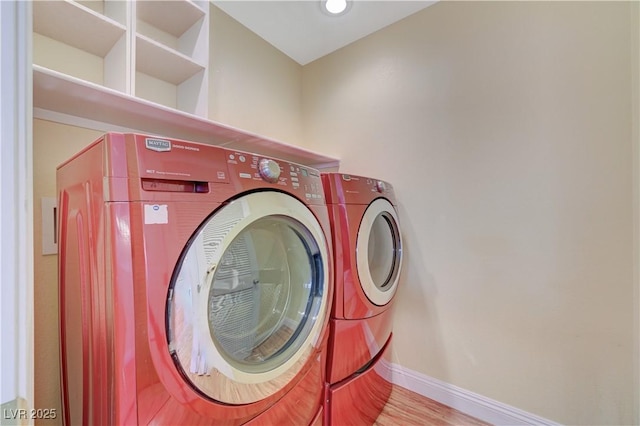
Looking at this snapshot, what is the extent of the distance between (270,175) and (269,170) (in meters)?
0.01

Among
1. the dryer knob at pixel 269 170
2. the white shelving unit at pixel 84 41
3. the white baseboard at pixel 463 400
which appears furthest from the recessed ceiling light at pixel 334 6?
the white baseboard at pixel 463 400

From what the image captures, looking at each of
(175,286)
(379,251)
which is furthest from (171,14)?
(379,251)

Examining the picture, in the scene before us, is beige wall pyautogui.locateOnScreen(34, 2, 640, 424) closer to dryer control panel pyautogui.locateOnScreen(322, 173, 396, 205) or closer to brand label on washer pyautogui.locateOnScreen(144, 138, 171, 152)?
dryer control panel pyautogui.locateOnScreen(322, 173, 396, 205)

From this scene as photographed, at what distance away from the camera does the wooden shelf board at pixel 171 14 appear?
1.19 metres

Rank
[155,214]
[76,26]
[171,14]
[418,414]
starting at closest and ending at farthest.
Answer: [155,214] → [76,26] → [171,14] → [418,414]

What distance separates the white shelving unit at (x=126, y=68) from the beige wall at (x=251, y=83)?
235mm

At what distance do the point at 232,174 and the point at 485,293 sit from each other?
1380 mm

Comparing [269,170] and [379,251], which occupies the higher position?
[269,170]

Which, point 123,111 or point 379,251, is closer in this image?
point 123,111

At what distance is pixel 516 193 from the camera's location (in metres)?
1.27

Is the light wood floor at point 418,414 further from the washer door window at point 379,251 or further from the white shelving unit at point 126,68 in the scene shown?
the white shelving unit at point 126,68

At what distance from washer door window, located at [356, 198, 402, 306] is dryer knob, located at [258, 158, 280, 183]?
1.79ft

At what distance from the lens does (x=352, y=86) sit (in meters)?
1.82

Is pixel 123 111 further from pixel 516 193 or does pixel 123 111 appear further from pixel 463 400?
pixel 463 400
